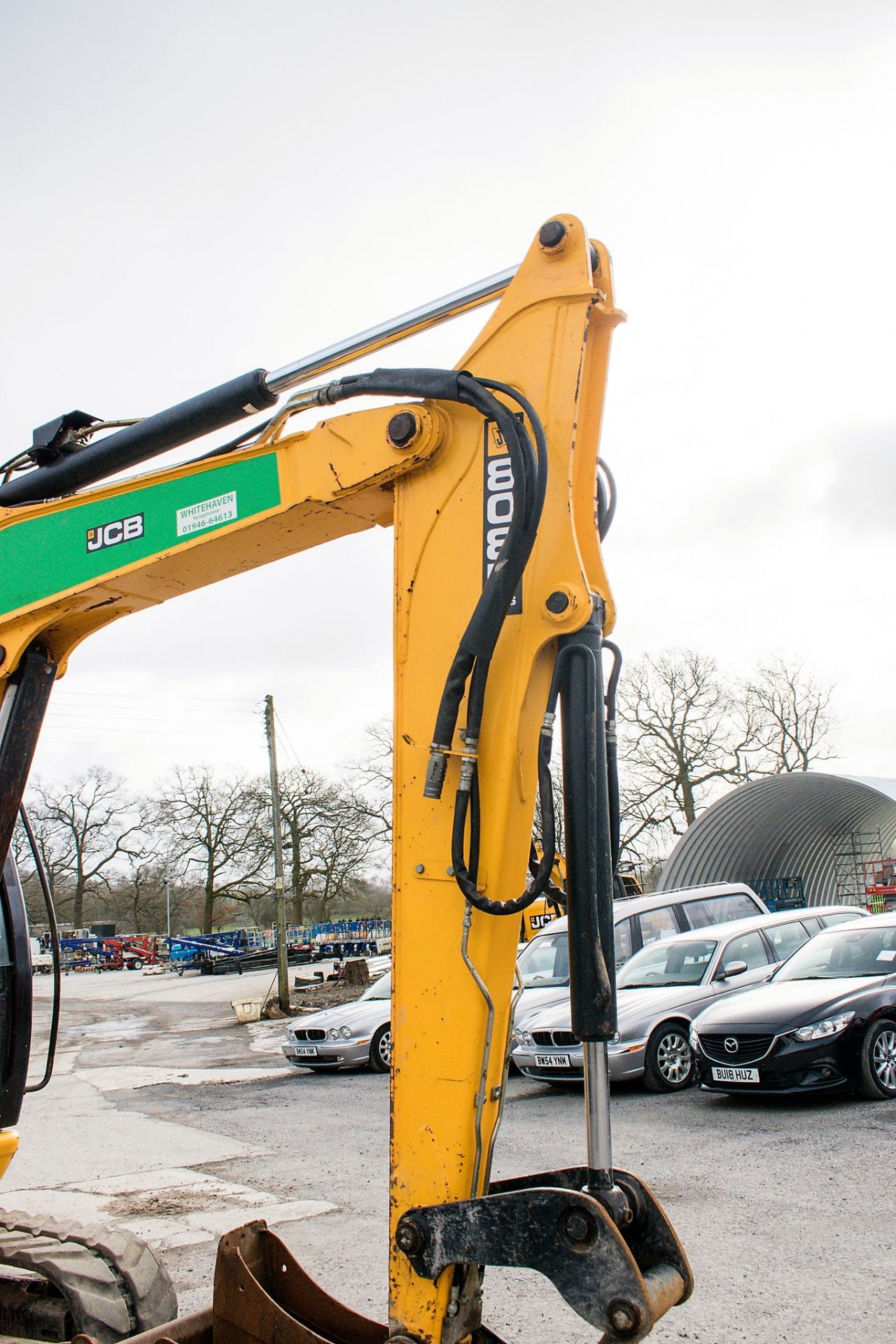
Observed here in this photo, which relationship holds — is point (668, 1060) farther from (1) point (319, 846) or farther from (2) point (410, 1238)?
(1) point (319, 846)

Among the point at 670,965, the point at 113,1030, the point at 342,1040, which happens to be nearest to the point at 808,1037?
the point at 670,965

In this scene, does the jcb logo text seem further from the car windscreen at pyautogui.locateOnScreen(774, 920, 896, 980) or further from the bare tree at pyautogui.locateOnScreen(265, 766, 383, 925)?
the bare tree at pyautogui.locateOnScreen(265, 766, 383, 925)

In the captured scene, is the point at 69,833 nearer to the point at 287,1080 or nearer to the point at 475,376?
the point at 287,1080

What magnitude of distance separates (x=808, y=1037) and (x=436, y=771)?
755cm

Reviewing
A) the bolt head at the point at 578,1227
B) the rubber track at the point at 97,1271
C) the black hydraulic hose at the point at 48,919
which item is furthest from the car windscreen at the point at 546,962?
the bolt head at the point at 578,1227

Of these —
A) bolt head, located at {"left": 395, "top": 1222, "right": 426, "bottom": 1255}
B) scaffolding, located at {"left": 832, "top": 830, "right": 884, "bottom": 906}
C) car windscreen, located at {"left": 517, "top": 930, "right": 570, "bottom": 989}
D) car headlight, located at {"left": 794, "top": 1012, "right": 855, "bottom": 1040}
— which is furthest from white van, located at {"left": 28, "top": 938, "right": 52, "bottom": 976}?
bolt head, located at {"left": 395, "top": 1222, "right": 426, "bottom": 1255}

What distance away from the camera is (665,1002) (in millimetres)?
10852

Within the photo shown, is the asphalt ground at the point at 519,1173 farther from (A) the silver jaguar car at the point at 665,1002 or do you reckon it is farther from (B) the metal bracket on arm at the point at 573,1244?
(B) the metal bracket on arm at the point at 573,1244

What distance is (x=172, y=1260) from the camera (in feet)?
19.2

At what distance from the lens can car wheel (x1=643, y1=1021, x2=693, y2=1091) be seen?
10.5 m

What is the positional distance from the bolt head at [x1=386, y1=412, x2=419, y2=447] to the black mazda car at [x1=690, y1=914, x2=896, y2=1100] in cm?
771

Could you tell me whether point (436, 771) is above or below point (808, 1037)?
above

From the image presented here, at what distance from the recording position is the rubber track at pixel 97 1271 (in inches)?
140

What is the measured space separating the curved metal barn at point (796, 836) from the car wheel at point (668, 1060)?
17526mm
